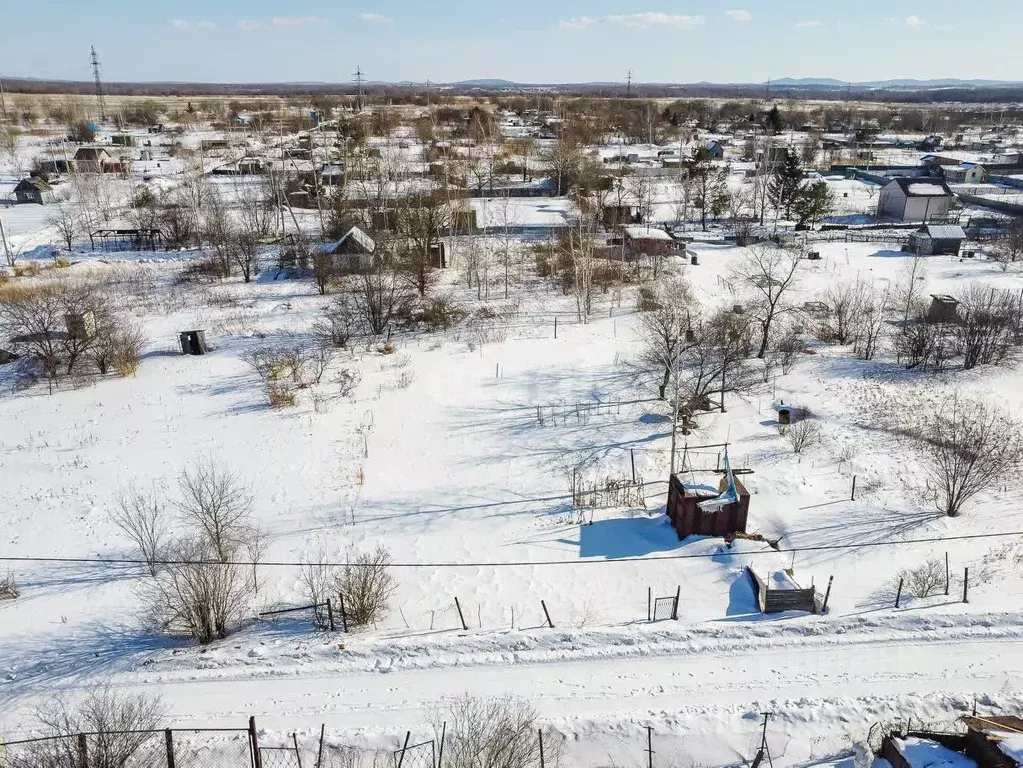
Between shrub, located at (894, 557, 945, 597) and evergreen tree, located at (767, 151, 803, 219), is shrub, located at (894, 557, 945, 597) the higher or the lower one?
the lower one

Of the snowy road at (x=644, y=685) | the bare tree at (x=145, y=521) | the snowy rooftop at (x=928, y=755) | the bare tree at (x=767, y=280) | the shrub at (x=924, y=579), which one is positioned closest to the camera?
the snowy rooftop at (x=928, y=755)

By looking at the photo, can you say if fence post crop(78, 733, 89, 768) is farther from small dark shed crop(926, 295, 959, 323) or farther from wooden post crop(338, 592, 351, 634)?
small dark shed crop(926, 295, 959, 323)

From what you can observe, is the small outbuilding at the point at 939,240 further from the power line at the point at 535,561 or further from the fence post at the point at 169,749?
the fence post at the point at 169,749

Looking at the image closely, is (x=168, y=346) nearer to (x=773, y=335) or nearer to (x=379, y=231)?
(x=379, y=231)

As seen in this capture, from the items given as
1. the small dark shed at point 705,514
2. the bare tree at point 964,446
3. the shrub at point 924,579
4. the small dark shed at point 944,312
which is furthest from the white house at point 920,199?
the small dark shed at point 705,514

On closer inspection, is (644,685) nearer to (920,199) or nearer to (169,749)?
(169,749)

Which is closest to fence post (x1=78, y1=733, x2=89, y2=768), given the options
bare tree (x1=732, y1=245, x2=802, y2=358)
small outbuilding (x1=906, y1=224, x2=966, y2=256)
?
bare tree (x1=732, y1=245, x2=802, y2=358)
